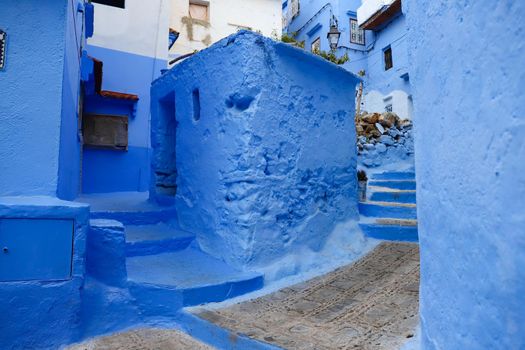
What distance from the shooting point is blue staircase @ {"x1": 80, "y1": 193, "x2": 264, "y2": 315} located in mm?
3451

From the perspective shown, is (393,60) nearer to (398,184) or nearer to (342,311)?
(398,184)

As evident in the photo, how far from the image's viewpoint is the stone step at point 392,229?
4.78m

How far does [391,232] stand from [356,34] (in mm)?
12837

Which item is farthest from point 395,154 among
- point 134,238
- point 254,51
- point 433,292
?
point 433,292

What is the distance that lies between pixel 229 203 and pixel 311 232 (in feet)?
3.45

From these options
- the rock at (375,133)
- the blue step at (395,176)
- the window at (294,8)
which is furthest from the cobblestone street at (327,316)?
the window at (294,8)

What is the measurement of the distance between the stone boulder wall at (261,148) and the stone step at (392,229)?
0.88 feet

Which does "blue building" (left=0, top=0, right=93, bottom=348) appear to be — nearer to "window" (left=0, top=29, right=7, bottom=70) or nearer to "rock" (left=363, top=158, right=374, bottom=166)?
"window" (left=0, top=29, right=7, bottom=70)

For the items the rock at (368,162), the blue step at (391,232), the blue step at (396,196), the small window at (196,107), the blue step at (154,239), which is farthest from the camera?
the rock at (368,162)

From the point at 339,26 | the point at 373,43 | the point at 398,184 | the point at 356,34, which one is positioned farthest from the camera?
the point at 356,34

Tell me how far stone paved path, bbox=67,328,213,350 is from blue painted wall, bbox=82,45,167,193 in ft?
18.4

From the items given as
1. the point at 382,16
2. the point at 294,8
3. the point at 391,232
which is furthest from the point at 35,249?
the point at 294,8

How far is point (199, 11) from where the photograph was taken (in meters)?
12.5

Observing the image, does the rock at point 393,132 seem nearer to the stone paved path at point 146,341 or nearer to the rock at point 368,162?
the rock at point 368,162
